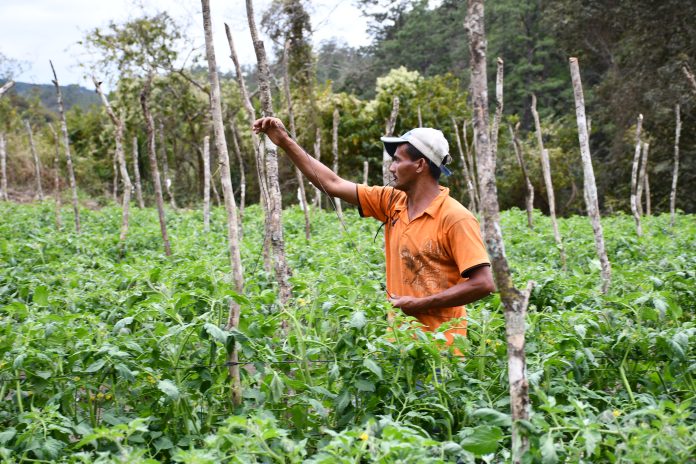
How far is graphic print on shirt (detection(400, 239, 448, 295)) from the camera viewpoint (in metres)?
3.38

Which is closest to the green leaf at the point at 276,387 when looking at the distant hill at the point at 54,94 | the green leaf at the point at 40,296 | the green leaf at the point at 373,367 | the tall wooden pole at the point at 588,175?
the green leaf at the point at 373,367

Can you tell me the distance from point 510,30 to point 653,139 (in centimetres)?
1403

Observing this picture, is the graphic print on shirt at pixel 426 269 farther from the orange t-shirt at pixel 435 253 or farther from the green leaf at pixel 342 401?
the green leaf at pixel 342 401

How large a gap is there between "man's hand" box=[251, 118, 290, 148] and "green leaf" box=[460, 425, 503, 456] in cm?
207

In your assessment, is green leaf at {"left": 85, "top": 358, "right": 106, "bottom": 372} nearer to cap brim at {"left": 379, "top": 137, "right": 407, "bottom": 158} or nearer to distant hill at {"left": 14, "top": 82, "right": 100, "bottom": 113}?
cap brim at {"left": 379, "top": 137, "right": 407, "bottom": 158}

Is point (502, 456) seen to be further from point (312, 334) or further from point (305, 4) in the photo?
point (305, 4)

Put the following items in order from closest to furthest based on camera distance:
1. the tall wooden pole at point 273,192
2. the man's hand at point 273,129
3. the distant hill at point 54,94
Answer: the man's hand at point 273,129 → the tall wooden pole at point 273,192 → the distant hill at point 54,94

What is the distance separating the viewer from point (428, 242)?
337cm

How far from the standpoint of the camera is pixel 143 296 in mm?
4227

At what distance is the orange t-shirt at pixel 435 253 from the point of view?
10.6ft

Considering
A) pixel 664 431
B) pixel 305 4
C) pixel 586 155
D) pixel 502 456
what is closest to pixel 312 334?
pixel 502 456

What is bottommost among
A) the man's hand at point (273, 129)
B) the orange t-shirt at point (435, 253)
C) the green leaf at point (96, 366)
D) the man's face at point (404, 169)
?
the green leaf at point (96, 366)

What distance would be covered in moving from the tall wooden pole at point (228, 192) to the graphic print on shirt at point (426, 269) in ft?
3.03

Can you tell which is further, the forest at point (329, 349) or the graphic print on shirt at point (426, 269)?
the graphic print on shirt at point (426, 269)
